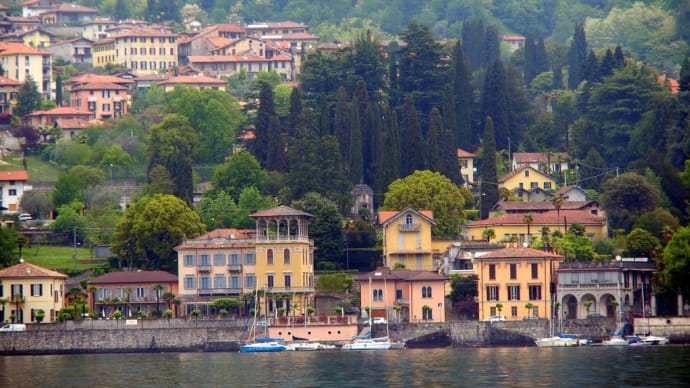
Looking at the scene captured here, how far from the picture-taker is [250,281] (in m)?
133

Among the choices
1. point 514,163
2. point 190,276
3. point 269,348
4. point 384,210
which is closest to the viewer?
point 269,348

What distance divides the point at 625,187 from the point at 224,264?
26.6m

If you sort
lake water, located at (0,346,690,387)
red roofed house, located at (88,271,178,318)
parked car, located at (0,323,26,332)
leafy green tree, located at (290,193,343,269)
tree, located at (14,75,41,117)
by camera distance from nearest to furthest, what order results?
lake water, located at (0,346,690,387)
parked car, located at (0,323,26,332)
red roofed house, located at (88,271,178,318)
leafy green tree, located at (290,193,343,269)
tree, located at (14,75,41,117)

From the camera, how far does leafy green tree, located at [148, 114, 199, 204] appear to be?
482ft

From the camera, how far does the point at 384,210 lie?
14212cm

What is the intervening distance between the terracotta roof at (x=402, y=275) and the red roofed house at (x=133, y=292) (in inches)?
477

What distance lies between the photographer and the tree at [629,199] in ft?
456

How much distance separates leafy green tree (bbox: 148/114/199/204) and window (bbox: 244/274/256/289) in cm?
1372

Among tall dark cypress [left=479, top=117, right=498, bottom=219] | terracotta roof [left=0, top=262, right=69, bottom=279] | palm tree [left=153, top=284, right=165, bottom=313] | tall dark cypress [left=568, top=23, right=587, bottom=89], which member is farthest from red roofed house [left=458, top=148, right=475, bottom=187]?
terracotta roof [left=0, top=262, right=69, bottom=279]

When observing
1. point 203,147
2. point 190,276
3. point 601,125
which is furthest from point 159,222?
point 601,125

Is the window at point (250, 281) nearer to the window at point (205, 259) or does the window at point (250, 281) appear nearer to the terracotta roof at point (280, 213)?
the window at point (205, 259)

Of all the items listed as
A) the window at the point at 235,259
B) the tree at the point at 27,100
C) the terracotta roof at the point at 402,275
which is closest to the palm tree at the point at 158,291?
the window at the point at 235,259

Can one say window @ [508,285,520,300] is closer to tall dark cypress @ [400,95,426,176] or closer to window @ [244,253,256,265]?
window @ [244,253,256,265]

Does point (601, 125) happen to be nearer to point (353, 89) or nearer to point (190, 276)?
point (353, 89)
